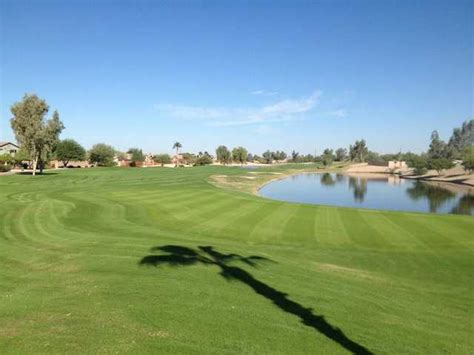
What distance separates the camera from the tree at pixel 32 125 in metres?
72.5

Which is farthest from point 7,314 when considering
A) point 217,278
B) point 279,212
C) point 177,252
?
point 279,212

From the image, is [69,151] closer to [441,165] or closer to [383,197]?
[383,197]

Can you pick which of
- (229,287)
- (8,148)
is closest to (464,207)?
(229,287)

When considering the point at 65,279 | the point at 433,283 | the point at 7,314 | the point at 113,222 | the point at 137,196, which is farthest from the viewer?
the point at 137,196

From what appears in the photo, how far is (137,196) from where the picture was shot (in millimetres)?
40812

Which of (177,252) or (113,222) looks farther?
(113,222)

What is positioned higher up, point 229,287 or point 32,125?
point 32,125

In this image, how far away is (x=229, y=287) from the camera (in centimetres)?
1232

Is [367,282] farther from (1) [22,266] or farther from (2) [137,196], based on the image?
(2) [137,196]

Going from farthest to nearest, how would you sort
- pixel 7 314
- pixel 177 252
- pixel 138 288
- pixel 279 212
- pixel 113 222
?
pixel 279 212
pixel 113 222
pixel 177 252
pixel 138 288
pixel 7 314

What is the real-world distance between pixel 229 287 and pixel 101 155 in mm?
147506

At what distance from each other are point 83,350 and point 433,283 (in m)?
13.3

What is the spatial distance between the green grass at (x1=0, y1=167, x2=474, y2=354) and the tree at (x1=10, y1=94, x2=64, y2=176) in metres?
53.0

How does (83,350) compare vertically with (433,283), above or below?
above
